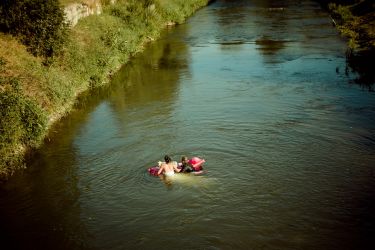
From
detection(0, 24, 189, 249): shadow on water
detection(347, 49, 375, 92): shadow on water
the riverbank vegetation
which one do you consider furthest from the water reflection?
detection(0, 24, 189, 249): shadow on water

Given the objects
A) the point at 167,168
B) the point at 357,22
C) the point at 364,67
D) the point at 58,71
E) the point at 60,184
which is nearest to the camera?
the point at 167,168

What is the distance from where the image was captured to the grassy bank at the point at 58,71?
18641 mm

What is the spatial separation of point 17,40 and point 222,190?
56.2ft

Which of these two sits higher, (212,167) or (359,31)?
(359,31)

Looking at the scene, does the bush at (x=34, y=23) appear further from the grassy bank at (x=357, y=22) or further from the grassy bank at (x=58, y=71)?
the grassy bank at (x=357, y=22)

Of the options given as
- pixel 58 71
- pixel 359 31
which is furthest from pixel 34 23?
pixel 359 31

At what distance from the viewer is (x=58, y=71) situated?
84.4ft

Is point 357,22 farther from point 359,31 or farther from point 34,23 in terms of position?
point 34,23

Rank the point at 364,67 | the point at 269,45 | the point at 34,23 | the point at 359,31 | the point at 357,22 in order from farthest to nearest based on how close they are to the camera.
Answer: the point at 357,22 < the point at 359,31 < the point at 269,45 < the point at 364,67 < the point at 34,23

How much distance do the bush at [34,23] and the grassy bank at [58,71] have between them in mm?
597

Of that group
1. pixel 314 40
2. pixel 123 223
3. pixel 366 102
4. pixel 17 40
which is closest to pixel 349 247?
pixel 123 223

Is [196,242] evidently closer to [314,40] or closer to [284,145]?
[284,145]

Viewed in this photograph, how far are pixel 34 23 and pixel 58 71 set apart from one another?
127 inches

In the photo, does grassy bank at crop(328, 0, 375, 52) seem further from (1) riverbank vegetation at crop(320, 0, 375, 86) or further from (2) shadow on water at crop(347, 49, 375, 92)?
(2) shadow on water at crop(347, 49, 375, 92)
